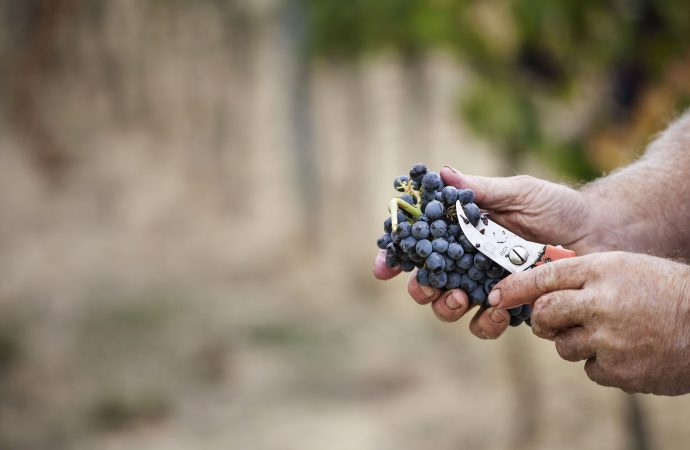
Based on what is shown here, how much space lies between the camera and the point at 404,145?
11.9 meters

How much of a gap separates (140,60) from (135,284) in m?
3.67

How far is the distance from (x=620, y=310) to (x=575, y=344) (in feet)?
0.57

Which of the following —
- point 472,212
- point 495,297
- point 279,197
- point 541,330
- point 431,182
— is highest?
point 279,197

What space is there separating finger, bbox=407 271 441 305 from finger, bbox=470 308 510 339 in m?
0.15

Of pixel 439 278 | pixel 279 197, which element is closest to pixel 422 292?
pixel 439 278

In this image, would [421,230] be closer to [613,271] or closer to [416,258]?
[416,258]

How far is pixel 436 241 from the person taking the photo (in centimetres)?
206

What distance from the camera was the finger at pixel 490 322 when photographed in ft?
7.16

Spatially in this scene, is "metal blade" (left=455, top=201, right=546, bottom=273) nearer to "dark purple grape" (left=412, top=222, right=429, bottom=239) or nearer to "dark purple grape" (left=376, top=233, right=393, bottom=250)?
"dark purple grape" (left=412, top=222, right=429, bottom=239)

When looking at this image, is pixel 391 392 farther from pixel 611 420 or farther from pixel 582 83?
pixel 582 83

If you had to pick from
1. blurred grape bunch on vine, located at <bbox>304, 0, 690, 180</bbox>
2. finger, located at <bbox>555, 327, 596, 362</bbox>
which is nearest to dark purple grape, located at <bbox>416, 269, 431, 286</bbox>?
finger, located at <bbox>555, 327, 596, 362</bbox>

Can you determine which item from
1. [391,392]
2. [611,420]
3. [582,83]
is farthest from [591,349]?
[391,392]

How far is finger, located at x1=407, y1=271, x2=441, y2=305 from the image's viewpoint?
2.22 metres

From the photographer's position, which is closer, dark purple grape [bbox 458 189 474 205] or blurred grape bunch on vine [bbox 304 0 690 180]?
dark purple grape [bbox 458 189 474 205]
